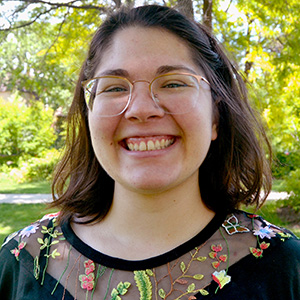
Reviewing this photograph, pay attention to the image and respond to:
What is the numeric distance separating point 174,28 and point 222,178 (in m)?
0.73

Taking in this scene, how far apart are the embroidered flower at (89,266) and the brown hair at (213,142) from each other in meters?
0.24

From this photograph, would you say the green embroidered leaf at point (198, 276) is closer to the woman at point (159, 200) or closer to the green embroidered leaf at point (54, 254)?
the woman at point (159, 200)

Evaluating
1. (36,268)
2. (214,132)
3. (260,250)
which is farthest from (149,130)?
(36,268)

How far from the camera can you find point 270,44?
18.8 ft

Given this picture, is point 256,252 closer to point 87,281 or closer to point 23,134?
point 87,281

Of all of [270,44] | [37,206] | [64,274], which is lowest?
[37,206]

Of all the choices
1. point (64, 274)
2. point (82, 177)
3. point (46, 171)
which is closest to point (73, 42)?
point (82, 177)

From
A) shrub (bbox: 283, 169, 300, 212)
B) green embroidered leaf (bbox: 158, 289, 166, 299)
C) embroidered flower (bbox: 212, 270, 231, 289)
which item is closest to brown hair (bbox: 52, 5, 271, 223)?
embroidered flower (bbox: 212, 270, 231, 289)

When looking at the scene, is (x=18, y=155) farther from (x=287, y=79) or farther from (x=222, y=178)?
(x=222, y=178)

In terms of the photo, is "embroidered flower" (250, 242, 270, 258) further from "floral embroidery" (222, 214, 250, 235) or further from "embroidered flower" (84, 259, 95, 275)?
"embroidered flower" (84, 259, 95, 275)

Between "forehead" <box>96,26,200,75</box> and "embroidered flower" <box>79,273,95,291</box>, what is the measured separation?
0.81m

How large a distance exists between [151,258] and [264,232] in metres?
0.47

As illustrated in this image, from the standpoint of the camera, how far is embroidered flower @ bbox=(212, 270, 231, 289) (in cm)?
137

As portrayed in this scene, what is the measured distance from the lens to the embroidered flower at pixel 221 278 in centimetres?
137
